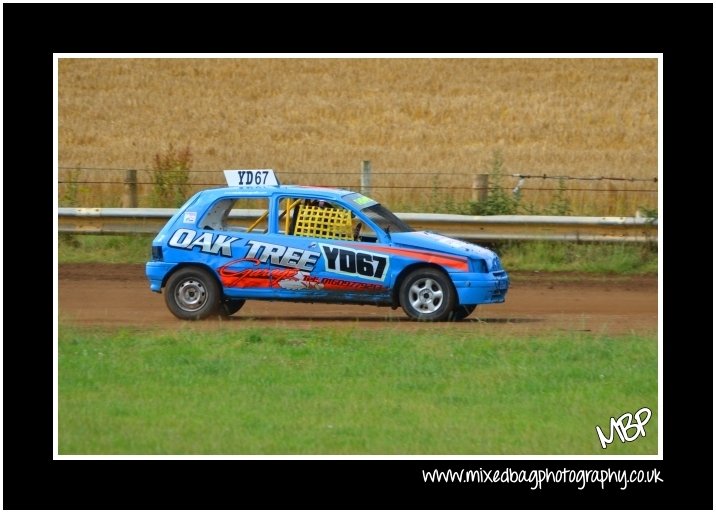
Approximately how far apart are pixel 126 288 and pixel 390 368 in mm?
6853

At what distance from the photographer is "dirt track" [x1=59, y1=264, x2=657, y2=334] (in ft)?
44.5

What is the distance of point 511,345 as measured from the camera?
11.7 m

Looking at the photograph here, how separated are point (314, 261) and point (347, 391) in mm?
3797

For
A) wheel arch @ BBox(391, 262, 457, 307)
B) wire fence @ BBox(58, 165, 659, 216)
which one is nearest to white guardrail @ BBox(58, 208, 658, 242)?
wire fence @ BBox(58, 165, 659, 216)

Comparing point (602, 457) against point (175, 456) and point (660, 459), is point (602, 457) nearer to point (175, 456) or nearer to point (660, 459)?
point (660, 459)

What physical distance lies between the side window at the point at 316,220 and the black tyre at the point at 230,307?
1.21 m

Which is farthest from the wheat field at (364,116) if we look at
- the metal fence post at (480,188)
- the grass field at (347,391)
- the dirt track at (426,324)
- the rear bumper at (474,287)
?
the grass field at (347,391)

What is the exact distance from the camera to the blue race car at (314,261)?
1334 centimetres

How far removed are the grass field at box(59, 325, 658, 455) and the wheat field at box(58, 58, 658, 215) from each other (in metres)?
13.9

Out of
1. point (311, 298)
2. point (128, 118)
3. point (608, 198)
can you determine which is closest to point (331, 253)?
point (311, 298)

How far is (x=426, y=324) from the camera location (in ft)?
43.8

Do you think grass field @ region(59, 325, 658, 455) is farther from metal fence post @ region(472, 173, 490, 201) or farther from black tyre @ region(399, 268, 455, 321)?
metal fence post @ region(472, 173, 490, 201)

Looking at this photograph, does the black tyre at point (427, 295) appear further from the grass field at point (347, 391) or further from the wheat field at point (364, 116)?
the wheat field at point (364, 116)

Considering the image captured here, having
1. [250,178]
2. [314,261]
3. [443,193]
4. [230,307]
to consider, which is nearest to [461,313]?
[314,261]
